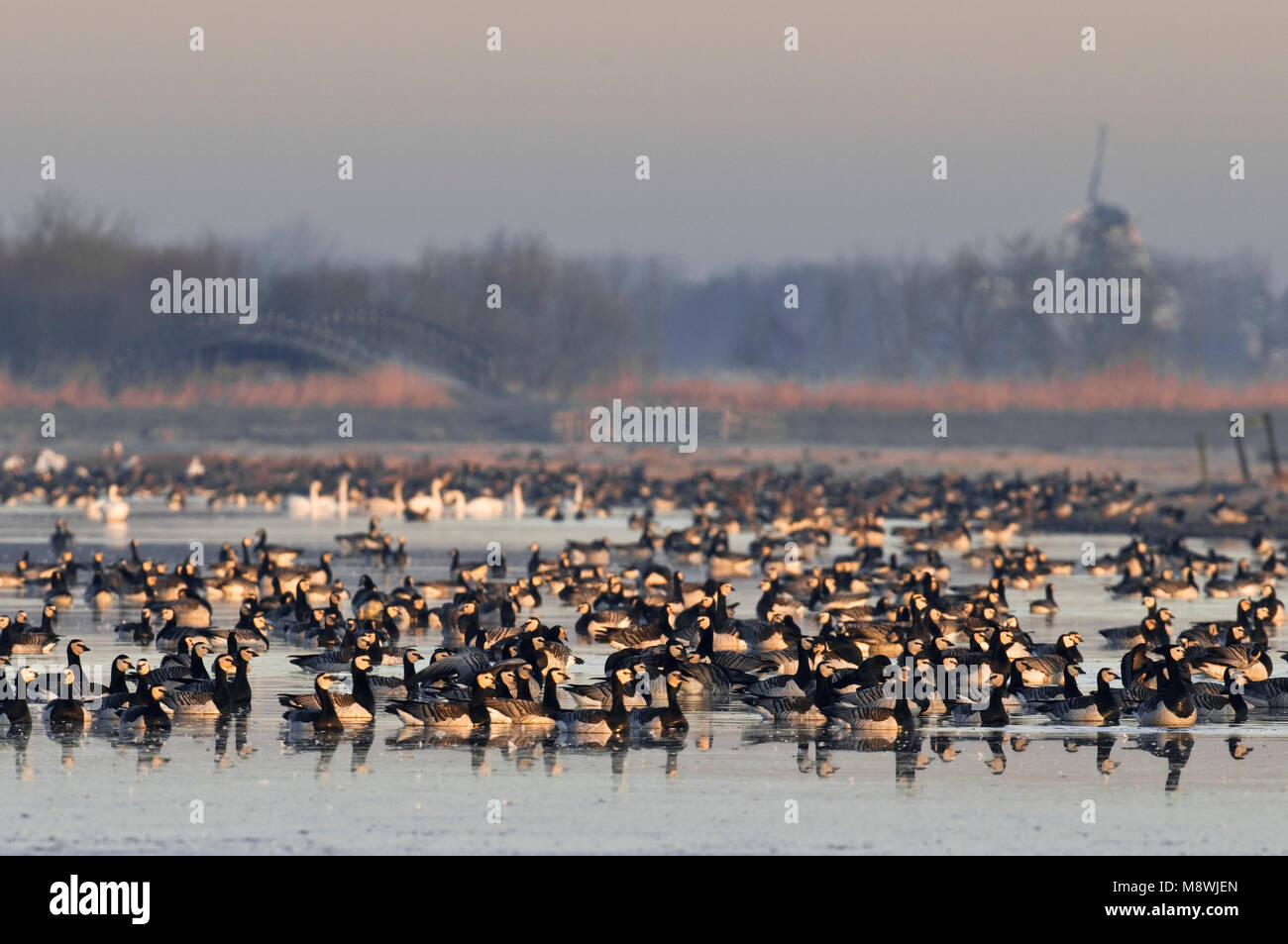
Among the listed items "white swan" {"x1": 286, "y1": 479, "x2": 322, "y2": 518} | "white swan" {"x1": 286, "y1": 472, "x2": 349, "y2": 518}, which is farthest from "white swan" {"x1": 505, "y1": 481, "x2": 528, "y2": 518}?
"white swan" {"x1": 286, "y1": 479, "x2": 322, "y2": 518}

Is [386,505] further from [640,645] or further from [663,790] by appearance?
[663,790]

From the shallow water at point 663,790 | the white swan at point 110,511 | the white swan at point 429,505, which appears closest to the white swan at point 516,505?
the white swan at point 429,505

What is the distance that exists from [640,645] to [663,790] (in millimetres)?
9545

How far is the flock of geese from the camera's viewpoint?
2178 centimetres

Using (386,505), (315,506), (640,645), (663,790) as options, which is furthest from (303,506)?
(663,790)

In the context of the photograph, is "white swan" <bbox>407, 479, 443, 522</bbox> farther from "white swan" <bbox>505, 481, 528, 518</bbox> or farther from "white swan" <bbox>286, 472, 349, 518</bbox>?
"white swan" <bbox>286, 472, 349, 518</bbox>

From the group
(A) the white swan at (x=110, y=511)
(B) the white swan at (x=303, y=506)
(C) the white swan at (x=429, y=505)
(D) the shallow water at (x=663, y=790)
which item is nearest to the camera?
(D) the shallow water at (x=663, y=790)

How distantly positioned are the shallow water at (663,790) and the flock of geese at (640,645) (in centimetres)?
45

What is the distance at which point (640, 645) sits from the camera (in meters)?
27.6

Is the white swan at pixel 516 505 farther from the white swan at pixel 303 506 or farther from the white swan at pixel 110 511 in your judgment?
the white swan at pixel 110 511

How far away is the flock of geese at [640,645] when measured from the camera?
71.5 ft

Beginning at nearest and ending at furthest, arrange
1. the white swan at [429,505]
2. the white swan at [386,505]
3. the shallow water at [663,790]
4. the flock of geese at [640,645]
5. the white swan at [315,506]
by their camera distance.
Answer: the shallow water at [663,790] → the flock of geese at [640,645] → the white swan at [429,505] → the white swan at [315,506] → the white swan at [386,505]

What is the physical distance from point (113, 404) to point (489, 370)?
76.7ft
